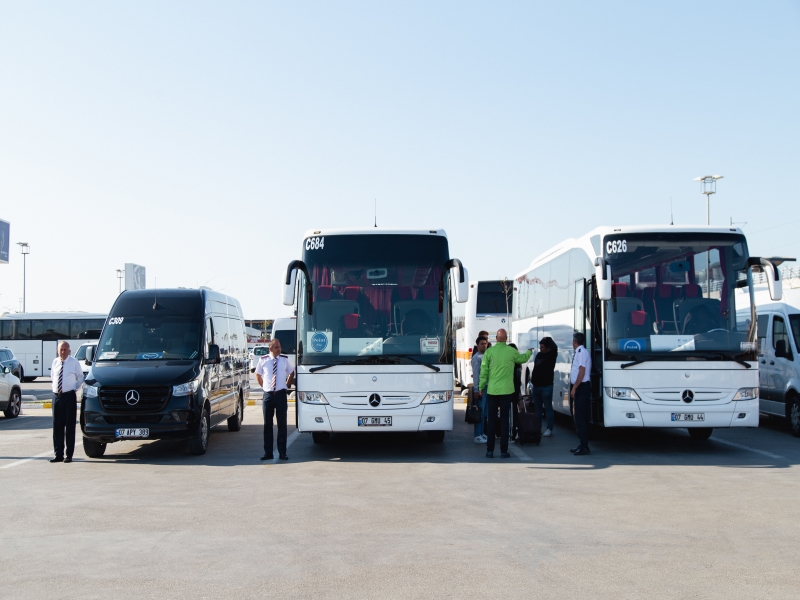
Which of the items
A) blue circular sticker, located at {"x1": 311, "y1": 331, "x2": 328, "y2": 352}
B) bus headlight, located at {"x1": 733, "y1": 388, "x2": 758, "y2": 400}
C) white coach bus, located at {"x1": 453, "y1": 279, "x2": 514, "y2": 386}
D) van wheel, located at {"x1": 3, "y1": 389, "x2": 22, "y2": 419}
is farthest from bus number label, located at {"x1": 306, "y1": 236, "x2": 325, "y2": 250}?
white coach bus, located at {"x1": 453, "y1": 279, "x2": 514, "y2": 386}

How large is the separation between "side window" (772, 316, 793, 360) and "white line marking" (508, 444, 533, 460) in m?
5.93

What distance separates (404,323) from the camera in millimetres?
13234

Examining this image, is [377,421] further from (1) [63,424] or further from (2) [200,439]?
(1) [63,424]

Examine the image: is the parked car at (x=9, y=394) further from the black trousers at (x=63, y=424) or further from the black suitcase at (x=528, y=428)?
the black suitcase at (x=528, y=428)

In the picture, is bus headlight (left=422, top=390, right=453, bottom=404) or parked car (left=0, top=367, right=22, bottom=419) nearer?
bus headlight (left=422, top=390, right=453, bottom=404)

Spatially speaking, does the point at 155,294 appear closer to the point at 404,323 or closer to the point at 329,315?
the point at 329,315

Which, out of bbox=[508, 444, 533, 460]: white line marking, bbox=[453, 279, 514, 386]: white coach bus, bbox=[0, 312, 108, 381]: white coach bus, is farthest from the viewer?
bbox=[0, 312, 108, 381]: white coach bus

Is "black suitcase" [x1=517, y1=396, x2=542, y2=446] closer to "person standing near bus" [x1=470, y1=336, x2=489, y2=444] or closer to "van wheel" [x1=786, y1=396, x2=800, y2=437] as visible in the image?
"person standing near bus" [x1=470, y1=336, x2=489, y2=444]

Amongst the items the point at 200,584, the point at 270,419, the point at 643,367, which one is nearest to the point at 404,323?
the point at 270,419

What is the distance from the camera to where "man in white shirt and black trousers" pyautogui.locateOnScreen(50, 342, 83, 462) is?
13.6 m

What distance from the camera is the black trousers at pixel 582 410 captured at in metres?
13.6

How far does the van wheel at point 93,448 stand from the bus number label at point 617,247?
8.71 metres

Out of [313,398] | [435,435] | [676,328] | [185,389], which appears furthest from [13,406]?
[676,328]

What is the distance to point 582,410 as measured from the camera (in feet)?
44.7
